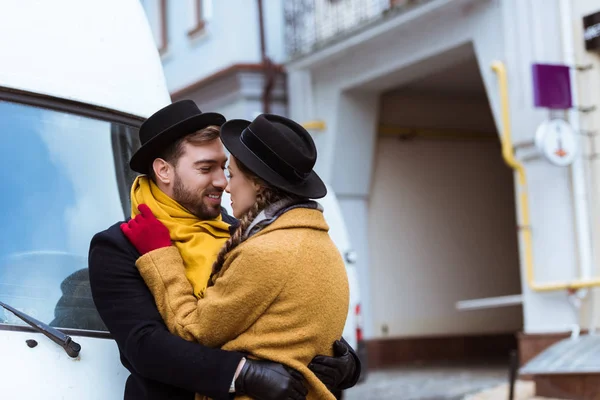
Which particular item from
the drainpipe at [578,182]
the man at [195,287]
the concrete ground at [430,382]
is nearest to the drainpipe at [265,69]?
the concrete ground at [430,382]

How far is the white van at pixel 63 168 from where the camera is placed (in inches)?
133

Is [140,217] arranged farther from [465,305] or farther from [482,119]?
[482,119]

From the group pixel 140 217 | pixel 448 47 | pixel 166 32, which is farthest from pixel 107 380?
pixel 166 32

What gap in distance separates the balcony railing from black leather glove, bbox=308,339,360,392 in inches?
387

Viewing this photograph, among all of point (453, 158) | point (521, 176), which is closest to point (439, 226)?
point (453, 158)

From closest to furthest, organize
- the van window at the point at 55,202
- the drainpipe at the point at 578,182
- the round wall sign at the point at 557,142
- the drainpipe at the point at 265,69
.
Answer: the van window at the point at 55,202
the round wall sign at the point at 557,142
the drainpipe at the point at 578,182
the drainpipe at the point at 265,69

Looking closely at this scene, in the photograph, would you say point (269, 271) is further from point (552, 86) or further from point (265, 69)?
point (265, 69)

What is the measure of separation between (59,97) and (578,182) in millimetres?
→ 7624

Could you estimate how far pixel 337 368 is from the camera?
10.1 feet

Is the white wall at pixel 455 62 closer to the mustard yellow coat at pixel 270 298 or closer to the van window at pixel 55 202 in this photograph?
the van window at pixel 55 202

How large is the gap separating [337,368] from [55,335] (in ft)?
3.10

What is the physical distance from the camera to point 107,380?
3412 mm

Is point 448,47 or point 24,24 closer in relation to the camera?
point 24,24

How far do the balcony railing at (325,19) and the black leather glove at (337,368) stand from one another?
9.84 m
